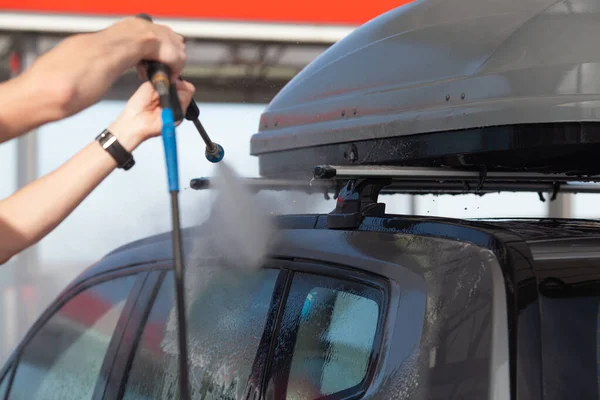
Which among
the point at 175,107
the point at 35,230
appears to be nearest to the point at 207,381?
the point at 35,230

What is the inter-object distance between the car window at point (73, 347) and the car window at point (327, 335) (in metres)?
0.99

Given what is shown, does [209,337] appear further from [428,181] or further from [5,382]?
[5,382]

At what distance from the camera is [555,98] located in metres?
2.04

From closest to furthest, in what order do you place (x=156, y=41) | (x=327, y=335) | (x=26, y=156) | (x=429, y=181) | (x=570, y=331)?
(x=156, y=41), (x=570, y=331), (x=327, y=335), (x=429, y=181), (x=26, y=156)

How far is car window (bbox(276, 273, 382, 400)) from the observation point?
2008mm

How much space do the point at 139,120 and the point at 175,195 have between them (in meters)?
0.29

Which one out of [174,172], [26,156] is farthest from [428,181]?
[26,156]

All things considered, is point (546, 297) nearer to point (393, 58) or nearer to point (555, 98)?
point (555, 98)

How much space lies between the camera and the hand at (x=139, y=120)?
170 cm

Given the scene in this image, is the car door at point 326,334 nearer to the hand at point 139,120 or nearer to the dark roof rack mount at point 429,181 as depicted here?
the dark roof rack mount at point 429,181

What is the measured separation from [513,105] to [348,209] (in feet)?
1.66

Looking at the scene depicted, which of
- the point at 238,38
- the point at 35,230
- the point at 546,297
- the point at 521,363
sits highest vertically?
the point at 238,38

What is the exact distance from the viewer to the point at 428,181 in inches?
105

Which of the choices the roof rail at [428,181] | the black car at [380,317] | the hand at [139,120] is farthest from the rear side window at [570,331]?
the hand at [139,120]
